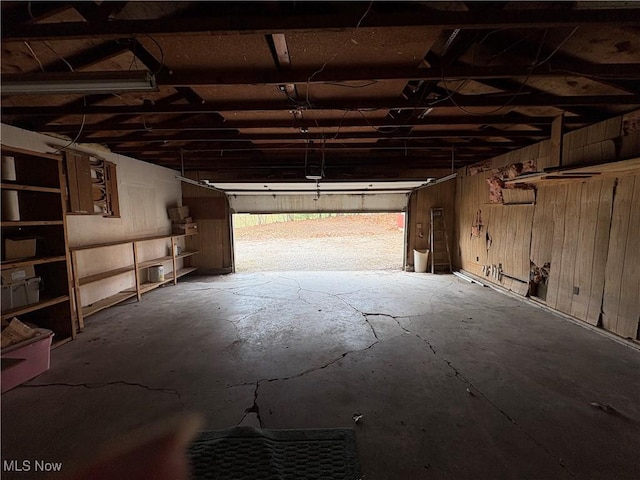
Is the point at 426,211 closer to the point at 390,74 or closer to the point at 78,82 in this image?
the point at 390,74

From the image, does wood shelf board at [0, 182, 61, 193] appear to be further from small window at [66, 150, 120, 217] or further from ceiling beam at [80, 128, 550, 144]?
ceiling beam at [80, 128, 550, 144]

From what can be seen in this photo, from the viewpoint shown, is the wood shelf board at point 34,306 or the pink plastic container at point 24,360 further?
the wood shelf board at point 34,306

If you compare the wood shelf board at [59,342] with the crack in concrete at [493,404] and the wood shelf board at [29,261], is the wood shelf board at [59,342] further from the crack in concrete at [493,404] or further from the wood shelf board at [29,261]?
the crack in concrete at [493,404]

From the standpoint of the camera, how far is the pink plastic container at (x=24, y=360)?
226 centimetres

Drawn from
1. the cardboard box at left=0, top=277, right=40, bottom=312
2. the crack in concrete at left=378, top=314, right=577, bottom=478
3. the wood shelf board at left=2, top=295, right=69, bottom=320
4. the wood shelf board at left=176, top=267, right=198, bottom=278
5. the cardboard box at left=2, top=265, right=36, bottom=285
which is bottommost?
the crack in concrete at left=378, top=314, right=577, bottom=478

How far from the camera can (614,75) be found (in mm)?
2061

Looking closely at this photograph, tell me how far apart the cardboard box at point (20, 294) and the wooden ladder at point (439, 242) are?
687cm

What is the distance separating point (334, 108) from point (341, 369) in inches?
97.1

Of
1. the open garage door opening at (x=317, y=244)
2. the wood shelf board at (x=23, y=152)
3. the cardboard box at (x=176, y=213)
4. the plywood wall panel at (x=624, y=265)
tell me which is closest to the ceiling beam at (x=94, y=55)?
the wood shelf board at (x=23, y=152)

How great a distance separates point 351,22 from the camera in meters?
1.52

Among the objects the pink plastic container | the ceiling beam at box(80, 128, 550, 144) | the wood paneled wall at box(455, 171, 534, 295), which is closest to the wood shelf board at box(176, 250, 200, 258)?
the ceiling beam at box(80, 128, 550, 144)

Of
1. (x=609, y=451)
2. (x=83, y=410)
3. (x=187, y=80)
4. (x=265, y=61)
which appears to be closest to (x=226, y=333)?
(x=83, y=410)

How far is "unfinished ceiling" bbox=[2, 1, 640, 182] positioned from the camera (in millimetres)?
1552

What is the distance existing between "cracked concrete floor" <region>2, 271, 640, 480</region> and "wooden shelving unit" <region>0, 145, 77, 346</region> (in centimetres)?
42
